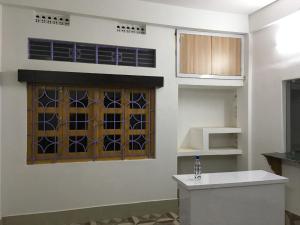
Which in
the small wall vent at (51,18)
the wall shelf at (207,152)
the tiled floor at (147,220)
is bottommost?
the tiled floor at (147,220)

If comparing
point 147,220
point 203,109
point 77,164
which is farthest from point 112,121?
point 203,109

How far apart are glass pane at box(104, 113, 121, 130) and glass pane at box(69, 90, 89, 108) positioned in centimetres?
36

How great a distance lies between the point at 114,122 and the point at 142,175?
939 mm

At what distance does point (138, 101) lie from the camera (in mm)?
4109

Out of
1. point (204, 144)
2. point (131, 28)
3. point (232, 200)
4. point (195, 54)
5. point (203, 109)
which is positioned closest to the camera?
point (232, 200)

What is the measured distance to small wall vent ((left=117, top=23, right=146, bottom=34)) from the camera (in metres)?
3.97

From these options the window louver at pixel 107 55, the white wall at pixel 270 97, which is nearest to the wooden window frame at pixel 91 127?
the window louver at pixel 107 55

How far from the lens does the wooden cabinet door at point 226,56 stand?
4.42 metres

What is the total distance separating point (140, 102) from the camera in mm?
4121

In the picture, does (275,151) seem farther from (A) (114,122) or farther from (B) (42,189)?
(B) (42,189)

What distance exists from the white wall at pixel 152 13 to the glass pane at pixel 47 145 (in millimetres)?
1831

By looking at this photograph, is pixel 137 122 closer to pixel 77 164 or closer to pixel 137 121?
pixel 137 121

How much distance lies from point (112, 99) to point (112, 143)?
2.23 feet

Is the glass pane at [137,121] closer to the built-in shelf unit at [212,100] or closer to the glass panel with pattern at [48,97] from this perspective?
the built-in shelf unit at [212,100]
